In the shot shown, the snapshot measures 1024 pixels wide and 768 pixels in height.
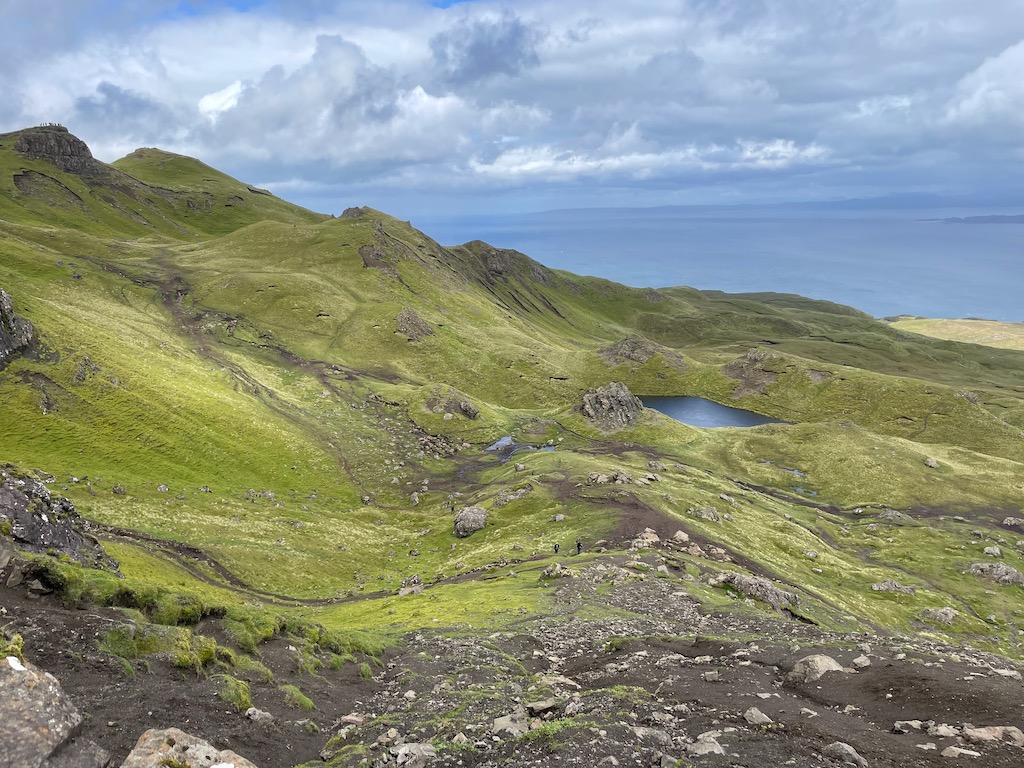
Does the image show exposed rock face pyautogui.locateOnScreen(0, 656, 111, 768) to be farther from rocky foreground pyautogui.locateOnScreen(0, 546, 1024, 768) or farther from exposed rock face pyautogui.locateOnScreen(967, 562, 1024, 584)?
exposed rock face pyautogui.locateOnScreen(967, 562, 1024, 584)

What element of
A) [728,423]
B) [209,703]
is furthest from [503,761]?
[728,423]

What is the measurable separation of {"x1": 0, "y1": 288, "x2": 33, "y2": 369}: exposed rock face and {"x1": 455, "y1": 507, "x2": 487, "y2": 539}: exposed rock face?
7117 centimetres

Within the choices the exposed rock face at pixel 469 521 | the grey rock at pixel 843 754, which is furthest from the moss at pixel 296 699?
the exposed rock face at pixel 469 521

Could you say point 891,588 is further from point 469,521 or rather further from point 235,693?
point 235,693

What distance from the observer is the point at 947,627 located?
6900 cm

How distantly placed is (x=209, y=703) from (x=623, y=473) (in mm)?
78526

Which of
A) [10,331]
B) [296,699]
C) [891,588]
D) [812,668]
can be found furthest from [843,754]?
[10,331]

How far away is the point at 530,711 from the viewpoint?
74.8 ft

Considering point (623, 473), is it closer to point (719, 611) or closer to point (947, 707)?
point (719, 611)

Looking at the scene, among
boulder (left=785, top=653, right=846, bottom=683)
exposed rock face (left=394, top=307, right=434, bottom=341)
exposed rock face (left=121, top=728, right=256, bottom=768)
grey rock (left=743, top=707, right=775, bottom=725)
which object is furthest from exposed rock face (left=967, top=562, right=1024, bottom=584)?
exposed rock face (left=394, top=307, right=434, bottom=341)

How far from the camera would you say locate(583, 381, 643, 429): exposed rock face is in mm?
145375

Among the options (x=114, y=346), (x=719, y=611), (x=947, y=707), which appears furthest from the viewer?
(x=114, y=346)

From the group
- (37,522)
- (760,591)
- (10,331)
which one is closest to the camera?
(37,522)

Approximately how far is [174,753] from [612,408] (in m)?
138
